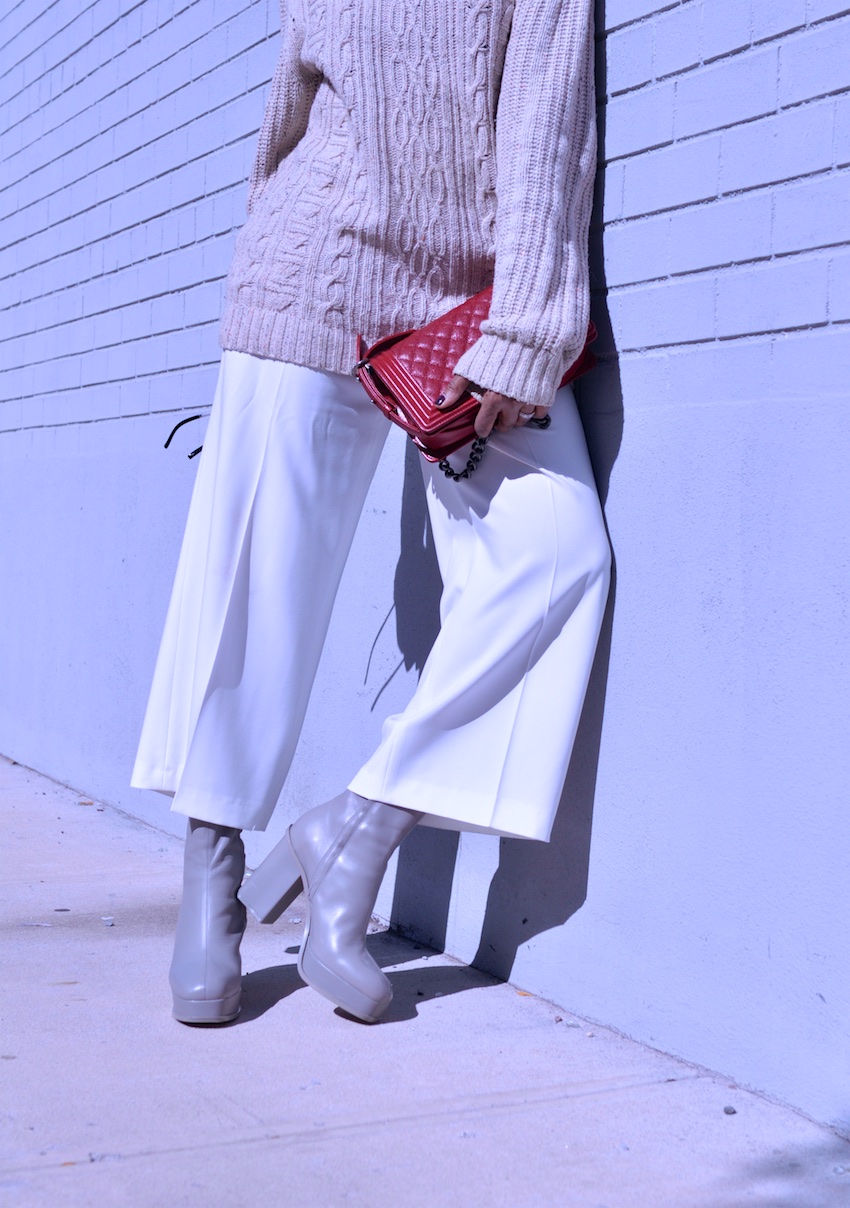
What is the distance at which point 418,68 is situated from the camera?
242 cm

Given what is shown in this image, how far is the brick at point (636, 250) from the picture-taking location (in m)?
2.28

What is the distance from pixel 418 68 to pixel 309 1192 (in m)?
1.83

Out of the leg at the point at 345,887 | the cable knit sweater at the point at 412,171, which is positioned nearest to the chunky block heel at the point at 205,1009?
the leg at the point at 345,887

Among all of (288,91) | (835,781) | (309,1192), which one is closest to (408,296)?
(288,91)

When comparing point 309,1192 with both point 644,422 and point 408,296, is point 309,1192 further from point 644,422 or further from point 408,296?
point 408,296

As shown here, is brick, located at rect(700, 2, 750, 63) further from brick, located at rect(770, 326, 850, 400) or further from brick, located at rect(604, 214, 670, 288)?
brick, located at rect(770, 326, 850, 400)

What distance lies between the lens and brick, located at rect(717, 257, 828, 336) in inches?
78.2

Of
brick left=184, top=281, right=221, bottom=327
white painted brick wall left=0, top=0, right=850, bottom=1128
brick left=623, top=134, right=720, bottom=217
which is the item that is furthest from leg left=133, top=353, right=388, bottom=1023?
brick left=184, top=281, right=221, bottom=327

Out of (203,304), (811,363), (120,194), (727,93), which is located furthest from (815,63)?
(120,194)

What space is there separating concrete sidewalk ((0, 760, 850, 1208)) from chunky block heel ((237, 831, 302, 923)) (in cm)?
17

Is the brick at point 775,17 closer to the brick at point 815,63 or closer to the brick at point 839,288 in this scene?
the brick at point 815,63

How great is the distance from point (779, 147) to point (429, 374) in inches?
25.2

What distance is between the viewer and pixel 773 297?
2.05m

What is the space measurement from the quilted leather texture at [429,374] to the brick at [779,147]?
1.15 ft
